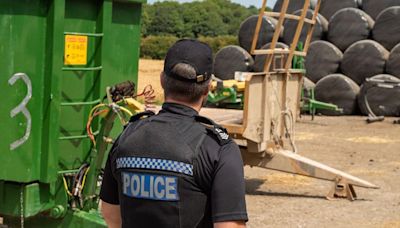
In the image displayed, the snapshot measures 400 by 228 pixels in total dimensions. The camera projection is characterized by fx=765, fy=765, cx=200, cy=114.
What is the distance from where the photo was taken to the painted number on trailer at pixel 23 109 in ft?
14.1

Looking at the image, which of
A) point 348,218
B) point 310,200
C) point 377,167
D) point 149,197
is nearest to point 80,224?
point 149,197

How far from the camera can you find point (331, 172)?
7633mm

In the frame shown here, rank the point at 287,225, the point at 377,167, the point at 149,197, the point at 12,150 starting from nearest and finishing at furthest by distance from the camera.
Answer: the point at 149,197 → the point at 12,150 → the point at 287,225 → the point at 377,167

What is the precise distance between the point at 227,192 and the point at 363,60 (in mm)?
13265

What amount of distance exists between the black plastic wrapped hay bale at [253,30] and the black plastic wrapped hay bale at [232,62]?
1.62 feet

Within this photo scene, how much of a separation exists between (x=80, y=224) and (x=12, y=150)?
0.67 meters

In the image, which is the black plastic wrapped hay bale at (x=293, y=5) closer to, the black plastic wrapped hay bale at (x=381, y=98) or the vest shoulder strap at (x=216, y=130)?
the black plastic wrapped hay bale at (x=381, y=98)

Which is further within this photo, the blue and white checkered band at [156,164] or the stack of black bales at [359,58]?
the stack of black bales at [359,58]

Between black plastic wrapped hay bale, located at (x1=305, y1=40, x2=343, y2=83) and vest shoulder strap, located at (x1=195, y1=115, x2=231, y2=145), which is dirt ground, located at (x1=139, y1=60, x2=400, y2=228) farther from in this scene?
vest shoulder strap, located at (x1=195, y1=115, x2=231, y2=145)

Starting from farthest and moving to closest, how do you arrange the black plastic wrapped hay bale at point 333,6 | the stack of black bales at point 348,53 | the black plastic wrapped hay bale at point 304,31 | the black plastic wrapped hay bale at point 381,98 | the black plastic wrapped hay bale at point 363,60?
the black plastic wrapped hay bale at point 333,6, the black plastic wrapped hay bale at point 304,31, the black plastic wrapped hay bale at point 363,60, the stack of black bales at point 348,53, the black plastic wrapped hay bale at point 381,98

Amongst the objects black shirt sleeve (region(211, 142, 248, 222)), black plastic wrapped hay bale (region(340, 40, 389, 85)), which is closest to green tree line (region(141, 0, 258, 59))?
black plastic wrapped hay bale (region(340, 40, 389, 85))

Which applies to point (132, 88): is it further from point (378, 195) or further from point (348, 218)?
point (378, 195)

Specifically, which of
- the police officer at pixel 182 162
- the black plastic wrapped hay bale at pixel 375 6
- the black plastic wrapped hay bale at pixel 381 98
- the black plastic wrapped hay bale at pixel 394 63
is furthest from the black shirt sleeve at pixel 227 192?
the black plastic wrapped hay bale at pixel 375 6

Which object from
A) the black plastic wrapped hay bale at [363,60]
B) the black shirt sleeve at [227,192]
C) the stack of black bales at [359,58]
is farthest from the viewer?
the black plastic wrapped hay bale at [363,60]
